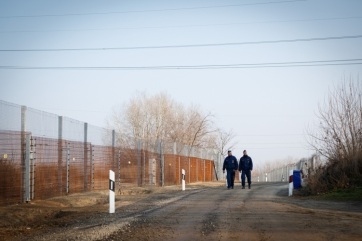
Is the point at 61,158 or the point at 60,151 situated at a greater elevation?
the point at 60,151

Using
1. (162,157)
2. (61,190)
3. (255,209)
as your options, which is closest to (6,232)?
(255,209)

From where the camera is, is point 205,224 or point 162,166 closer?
point 205,224

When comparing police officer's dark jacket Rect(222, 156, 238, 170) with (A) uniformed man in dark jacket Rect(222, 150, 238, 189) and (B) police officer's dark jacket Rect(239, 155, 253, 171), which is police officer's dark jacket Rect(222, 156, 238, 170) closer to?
(A) uniformed man in dark jacket Rect(222, 150, 238, 189)

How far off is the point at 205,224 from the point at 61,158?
9.00 metres

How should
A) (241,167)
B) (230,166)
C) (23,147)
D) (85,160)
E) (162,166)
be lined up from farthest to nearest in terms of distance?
(162,166)
(230,166)
(241,167)
(85,160)
(23,147)

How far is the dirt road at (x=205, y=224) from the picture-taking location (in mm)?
8430

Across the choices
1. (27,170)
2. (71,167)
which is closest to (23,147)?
(27,170)

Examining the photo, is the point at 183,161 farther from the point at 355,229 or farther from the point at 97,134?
the point at 355,229

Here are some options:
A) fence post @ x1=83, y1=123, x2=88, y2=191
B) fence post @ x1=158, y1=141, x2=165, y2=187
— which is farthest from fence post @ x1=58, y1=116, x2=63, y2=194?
fence post @ x1=158, y1=141, x2=165, y2=187

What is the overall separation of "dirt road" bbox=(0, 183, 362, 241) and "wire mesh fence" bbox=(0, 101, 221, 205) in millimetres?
2234

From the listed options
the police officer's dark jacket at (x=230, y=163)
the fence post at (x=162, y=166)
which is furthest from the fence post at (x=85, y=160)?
the fence post at (x=162, y=166)

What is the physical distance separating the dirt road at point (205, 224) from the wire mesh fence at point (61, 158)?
2.23 metres

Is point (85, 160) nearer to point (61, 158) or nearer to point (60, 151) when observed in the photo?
point (61, 158)

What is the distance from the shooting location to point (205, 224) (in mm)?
9773
